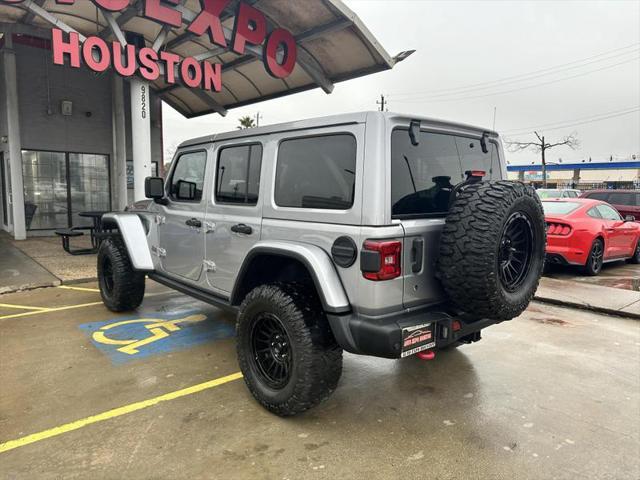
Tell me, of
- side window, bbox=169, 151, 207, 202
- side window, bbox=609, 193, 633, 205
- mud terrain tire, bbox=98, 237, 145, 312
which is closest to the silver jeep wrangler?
side window, bbox=169, 151, 207, 202

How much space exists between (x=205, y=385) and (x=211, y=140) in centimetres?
211

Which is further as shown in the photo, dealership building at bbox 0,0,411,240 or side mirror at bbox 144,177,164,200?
dealership building at bbox 0,0,411,240

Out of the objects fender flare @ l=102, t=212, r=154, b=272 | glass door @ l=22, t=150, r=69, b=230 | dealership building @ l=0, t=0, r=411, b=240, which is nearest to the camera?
fender flare @ l=102, t=212, r=154, b=272

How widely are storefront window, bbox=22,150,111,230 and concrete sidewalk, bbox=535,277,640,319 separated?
11773mm

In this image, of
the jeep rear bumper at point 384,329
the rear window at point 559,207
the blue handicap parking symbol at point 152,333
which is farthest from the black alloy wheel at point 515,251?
the rear window at point 559,207

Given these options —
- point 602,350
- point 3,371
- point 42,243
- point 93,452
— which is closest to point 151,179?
point 3,371

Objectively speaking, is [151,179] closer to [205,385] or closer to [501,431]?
[205,385]

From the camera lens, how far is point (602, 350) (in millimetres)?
4492

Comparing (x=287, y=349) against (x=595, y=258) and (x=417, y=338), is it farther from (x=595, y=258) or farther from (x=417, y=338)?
(x=595, y=258)

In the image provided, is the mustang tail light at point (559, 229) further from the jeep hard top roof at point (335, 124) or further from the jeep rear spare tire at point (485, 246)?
the jeep rear spare tire at point (485, 246)

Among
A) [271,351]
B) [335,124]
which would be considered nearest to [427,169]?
[335,124]

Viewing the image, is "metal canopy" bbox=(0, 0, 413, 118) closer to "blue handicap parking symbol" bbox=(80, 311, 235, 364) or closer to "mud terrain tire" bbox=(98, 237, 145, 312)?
"mud terrain tire" bbox=(98, 237, 145, 312)

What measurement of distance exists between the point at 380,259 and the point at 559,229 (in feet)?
22.1

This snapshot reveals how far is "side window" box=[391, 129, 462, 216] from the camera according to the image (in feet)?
9.11
